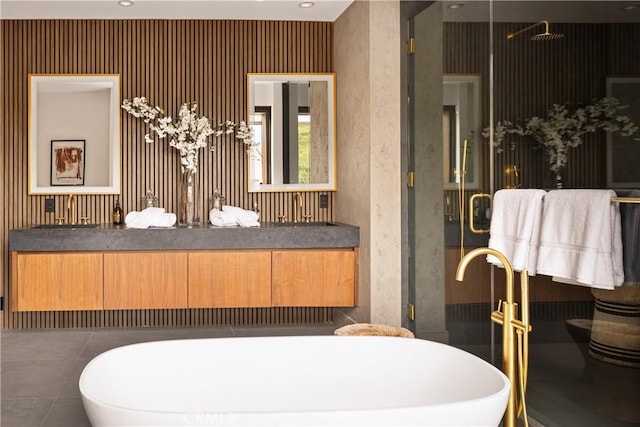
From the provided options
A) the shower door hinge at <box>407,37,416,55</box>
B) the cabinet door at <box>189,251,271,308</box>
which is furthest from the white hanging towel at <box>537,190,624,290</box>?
the cabinet door at <box>189,251,271,308</box>

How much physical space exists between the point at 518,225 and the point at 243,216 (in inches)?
94.3

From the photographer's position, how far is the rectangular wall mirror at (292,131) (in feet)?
16.5

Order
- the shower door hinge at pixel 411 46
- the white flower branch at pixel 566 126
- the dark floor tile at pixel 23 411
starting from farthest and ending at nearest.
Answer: the shower door hinge at pixel 411 46 < the dark floor tile at pixel 23 411 < the white flower branch at pixel 566 126

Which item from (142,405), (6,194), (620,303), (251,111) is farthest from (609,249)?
(6,194)

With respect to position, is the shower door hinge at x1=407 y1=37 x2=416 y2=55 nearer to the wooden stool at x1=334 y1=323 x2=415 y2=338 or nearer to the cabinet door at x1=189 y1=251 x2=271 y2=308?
the cabinet door at x1=189 y1=251 x2=271 y2=308

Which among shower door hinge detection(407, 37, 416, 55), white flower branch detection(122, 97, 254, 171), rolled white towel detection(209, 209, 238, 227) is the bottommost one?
rolled white towel detection(209, 209, 238, 227)

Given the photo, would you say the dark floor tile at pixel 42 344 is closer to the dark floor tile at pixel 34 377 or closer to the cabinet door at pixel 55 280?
the dark floor tile at pixel 34 377

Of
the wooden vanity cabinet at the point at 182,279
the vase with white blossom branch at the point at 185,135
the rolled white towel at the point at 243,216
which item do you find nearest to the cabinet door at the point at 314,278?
the wooden vanity cabinet at the point at 182,279

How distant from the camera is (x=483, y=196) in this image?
3.22 meters

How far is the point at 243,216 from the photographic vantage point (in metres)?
4.70

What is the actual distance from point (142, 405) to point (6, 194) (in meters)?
3.24

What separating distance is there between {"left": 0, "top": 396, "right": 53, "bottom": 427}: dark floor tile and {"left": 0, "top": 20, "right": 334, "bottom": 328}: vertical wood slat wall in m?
1.74

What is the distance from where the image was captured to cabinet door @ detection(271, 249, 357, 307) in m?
4.54

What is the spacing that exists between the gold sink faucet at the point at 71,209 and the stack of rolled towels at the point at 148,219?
1.80 feet
